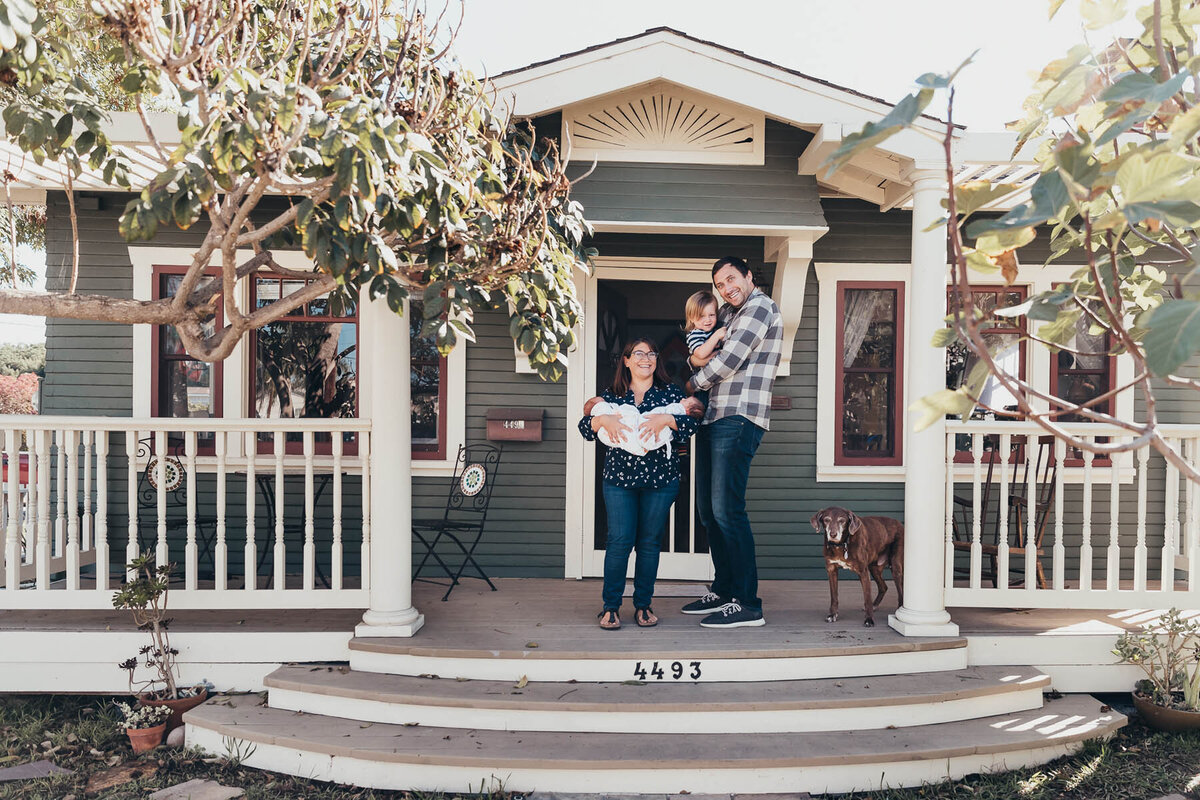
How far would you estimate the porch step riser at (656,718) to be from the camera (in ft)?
11.2

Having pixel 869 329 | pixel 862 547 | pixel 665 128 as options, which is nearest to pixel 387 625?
pixel 862 547

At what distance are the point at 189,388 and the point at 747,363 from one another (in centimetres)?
401

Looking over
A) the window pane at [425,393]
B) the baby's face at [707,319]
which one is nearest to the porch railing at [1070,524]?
the baby's face at [707,319]

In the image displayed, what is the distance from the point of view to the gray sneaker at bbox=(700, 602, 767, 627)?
4.05m

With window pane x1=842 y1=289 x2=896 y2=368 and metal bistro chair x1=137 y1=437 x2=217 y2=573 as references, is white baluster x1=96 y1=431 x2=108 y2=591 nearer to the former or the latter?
metal bistro chair x1=137 y1=437 x2=217 y2=573

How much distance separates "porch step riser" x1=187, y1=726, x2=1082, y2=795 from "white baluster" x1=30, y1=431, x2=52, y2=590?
6.31 feet

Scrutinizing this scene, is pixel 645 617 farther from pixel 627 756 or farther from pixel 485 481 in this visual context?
pixel 485 481

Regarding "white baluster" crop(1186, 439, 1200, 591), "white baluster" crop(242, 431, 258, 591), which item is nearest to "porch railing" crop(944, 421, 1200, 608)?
"white baluster" crop(1186, 439, 1200, 591)

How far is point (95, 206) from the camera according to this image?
204 inches

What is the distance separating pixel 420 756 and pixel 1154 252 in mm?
5905

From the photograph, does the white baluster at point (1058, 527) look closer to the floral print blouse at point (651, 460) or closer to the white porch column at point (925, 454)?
the white porch column at point (925, 454)

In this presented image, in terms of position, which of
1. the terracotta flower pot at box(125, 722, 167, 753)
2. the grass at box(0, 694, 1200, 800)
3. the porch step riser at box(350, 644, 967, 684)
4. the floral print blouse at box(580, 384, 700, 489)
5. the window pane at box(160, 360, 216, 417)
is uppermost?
the window pane at box(160, 360, 216, 417)

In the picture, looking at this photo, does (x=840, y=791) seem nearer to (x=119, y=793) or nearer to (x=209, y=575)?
(x=119, y=793)

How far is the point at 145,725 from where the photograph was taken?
362cm
